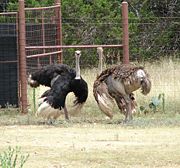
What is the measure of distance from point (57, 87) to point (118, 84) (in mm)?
947

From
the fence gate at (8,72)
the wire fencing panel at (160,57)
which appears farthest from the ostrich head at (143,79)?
the fence gate at (8,72)

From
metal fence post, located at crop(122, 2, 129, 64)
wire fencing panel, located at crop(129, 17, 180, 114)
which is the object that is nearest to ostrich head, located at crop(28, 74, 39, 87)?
metal fence post, located at crop(122, 2, 129, 64)

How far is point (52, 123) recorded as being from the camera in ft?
43.2

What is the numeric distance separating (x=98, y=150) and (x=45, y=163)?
1027 mm

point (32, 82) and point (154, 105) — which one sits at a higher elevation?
point (32, 82)

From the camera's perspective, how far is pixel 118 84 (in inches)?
526

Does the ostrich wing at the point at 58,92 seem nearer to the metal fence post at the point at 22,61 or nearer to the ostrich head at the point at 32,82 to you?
the ostrich head at the point at 32,82

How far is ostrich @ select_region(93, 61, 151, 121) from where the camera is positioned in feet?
43.5

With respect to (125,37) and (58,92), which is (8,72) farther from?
(58,92)

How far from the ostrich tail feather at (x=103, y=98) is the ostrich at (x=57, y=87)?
22 centimetres

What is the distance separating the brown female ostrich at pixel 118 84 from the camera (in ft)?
43.5

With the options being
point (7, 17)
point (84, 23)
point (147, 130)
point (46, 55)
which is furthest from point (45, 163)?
point (84, 23)

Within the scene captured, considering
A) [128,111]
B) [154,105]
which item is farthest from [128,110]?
[154,105]

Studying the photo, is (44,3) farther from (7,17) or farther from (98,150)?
(98,150)
